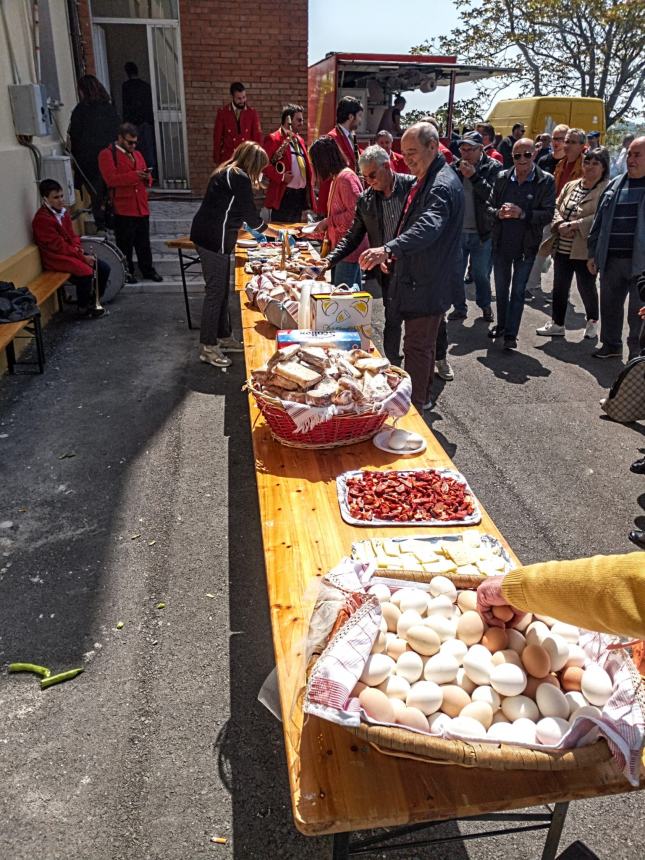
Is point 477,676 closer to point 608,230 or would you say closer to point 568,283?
point 608,230

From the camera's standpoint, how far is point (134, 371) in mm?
6730

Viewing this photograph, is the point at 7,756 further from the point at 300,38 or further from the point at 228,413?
the point at 300,38

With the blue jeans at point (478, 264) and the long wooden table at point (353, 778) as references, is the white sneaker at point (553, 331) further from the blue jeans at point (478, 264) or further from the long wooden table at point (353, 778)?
the long wooden table at point (353, 778)

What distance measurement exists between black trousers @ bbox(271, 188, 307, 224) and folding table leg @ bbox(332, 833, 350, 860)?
8.66 m

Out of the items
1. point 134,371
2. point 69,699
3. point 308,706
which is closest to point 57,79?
point 134,371

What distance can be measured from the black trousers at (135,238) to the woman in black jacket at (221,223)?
322cm

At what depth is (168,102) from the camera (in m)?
11.8

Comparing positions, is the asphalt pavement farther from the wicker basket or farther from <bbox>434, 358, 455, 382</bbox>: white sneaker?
the wicker basket

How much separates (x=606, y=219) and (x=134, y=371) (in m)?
4.76

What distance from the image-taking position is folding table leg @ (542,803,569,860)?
1883 mm

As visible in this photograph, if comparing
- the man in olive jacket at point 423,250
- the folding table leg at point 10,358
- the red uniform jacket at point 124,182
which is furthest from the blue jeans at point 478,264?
the folding table leg at point 10,358

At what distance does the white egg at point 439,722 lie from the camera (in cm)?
151

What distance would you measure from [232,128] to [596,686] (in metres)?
10.4

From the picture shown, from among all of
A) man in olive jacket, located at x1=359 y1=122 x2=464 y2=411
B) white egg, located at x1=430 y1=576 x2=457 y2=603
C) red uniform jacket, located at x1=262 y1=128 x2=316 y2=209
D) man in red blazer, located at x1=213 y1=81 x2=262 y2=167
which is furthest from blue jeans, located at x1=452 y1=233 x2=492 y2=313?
white egg, located at x1=430 y1=576 x2=457 y2=603
